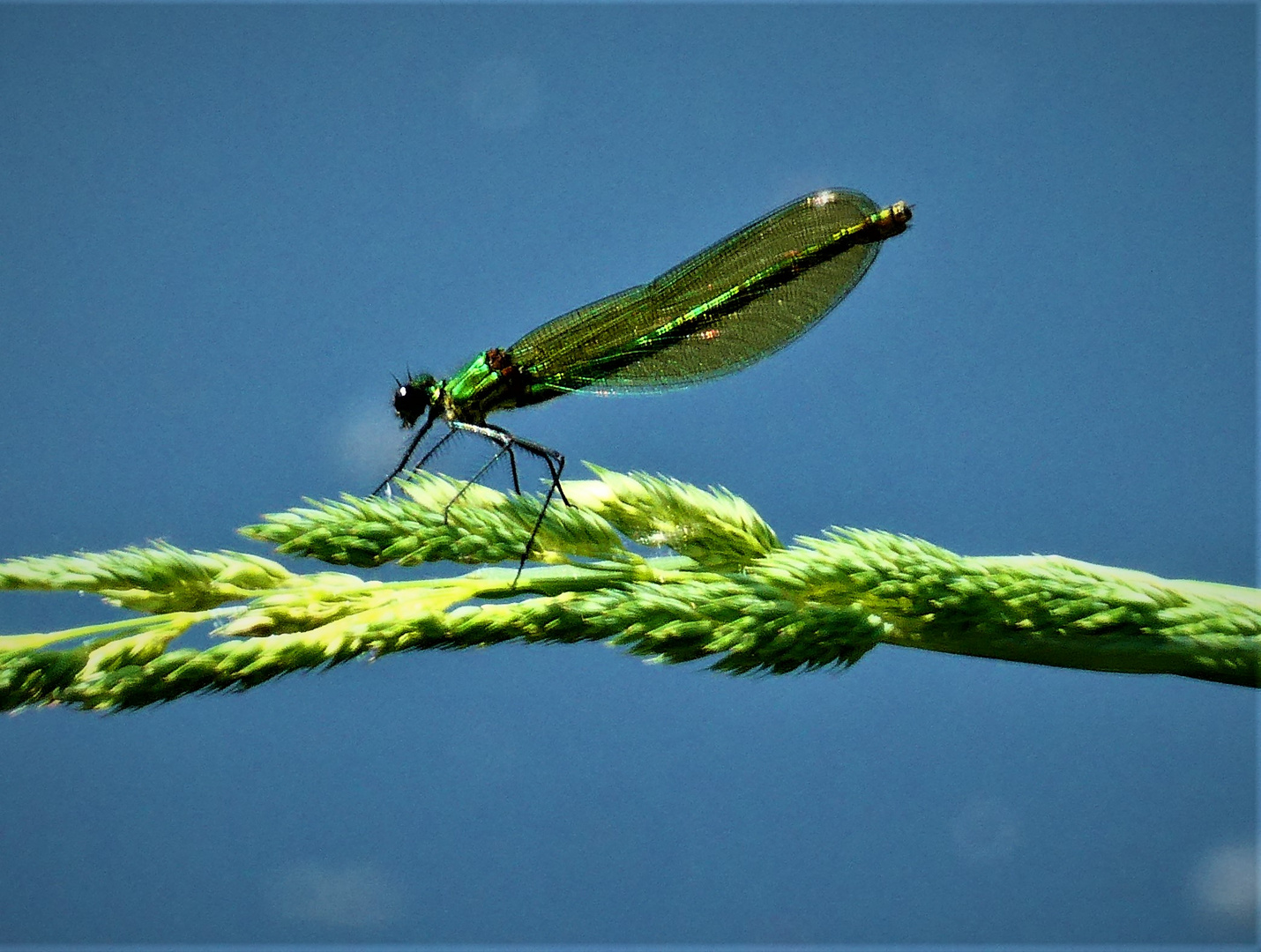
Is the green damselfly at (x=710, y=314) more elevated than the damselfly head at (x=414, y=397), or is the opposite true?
the green damselfly at (x=710, y=314)

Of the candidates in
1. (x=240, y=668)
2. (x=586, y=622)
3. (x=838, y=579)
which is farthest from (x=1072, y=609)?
(x=240, y=668)

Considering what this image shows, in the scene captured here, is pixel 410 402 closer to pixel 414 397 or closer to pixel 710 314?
pixel 414 397

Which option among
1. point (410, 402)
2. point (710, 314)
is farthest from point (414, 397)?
point (710, 314)

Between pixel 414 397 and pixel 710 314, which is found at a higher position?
pixel 710 314

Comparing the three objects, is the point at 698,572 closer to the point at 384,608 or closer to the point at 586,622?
the point at 586,622
